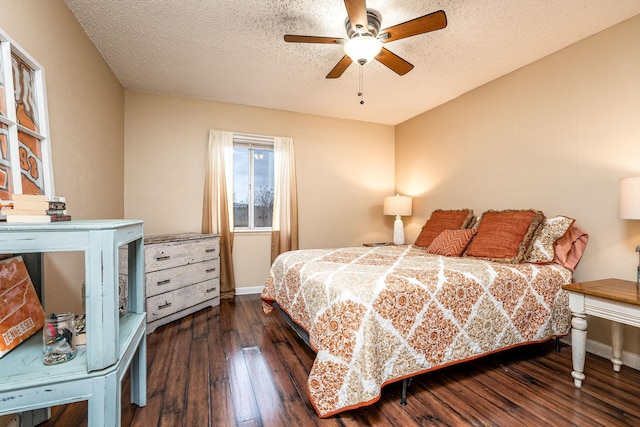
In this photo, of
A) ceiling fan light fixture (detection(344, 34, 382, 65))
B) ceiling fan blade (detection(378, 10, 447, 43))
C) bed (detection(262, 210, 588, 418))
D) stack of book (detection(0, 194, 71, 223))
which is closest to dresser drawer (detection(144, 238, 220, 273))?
bed (detection(262, 210, 588, 418))

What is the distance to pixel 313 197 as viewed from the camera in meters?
4.30

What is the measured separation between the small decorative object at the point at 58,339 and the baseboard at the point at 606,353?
11.0 ft

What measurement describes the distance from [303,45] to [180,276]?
8.16ft

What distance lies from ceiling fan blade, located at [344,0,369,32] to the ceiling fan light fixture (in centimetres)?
7

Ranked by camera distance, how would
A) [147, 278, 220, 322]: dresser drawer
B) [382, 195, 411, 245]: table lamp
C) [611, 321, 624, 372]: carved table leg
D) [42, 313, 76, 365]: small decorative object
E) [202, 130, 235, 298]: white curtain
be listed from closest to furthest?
[42, 313, 76, 365]: small decorative object → [611, 321, 624, 372]: carved table leg → [147, 278, 220, 322]: dresser drawer → [202, 130, 235, 298]: white curtain → [382, 195, 411, 245]: table lamp

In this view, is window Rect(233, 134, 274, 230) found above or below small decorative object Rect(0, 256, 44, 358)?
above

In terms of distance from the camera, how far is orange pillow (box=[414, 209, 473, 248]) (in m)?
3.24

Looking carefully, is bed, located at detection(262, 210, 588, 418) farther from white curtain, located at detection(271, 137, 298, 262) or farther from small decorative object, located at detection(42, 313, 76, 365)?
white curtain, located at detection(271, 137, 298, 262)

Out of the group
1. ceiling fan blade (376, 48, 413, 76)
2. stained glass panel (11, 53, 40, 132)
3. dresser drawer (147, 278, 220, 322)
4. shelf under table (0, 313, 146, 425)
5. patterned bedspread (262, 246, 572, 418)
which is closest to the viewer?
shelf under table (0, 313, 146, 425)

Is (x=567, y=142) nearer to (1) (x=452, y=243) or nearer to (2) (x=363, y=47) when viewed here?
(1) (x=452, y=243)

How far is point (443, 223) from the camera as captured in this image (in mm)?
3385

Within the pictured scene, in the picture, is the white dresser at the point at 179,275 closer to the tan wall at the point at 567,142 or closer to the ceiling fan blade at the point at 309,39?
the ceiling fan blade at the point at 309,39

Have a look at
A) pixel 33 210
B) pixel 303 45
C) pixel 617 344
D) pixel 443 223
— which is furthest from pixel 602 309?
pixel 33 210

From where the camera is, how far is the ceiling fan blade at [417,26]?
5.65 feet
